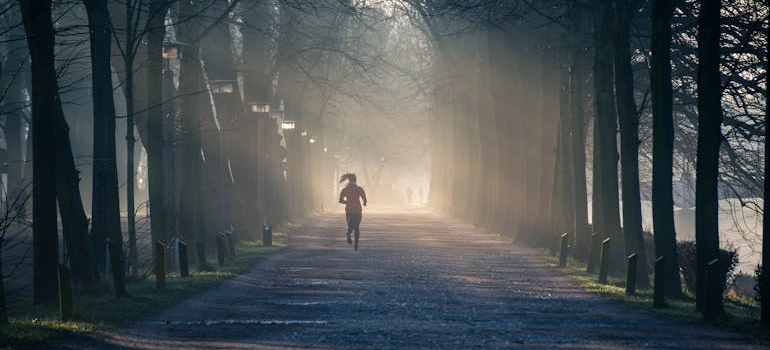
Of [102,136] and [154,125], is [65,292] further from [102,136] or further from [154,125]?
[154,125]

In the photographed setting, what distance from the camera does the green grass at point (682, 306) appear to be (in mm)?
13402

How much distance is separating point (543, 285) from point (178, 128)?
10.4 m

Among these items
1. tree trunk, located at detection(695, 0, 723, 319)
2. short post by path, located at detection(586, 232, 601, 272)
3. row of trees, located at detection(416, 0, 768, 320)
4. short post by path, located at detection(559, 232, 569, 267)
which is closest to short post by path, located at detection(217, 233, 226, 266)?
row of trees, located at detection(416, 0, 768, 320)

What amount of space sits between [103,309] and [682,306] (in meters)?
7.76

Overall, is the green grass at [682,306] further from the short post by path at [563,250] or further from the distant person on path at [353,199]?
the distant person on path at [353,199]

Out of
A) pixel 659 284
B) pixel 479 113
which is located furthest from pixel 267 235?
pixel 659 284

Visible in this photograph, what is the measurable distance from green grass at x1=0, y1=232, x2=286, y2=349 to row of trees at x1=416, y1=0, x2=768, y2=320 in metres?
6.91

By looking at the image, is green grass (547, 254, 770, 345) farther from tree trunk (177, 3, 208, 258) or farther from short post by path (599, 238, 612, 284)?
tree trunk (177, 3, 208, 258)

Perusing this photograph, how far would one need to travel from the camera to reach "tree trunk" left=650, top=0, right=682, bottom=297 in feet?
57.9

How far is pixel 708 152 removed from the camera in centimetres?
1491

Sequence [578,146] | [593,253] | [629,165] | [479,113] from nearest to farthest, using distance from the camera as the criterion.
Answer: [629,165] < [593,253] < [578,146] < [479,113]

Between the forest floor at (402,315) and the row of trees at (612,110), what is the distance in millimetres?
1621

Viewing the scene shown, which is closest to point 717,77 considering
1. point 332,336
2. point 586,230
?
point 332,336

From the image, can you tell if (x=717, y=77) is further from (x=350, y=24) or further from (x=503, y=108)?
(x=350, y=24)
